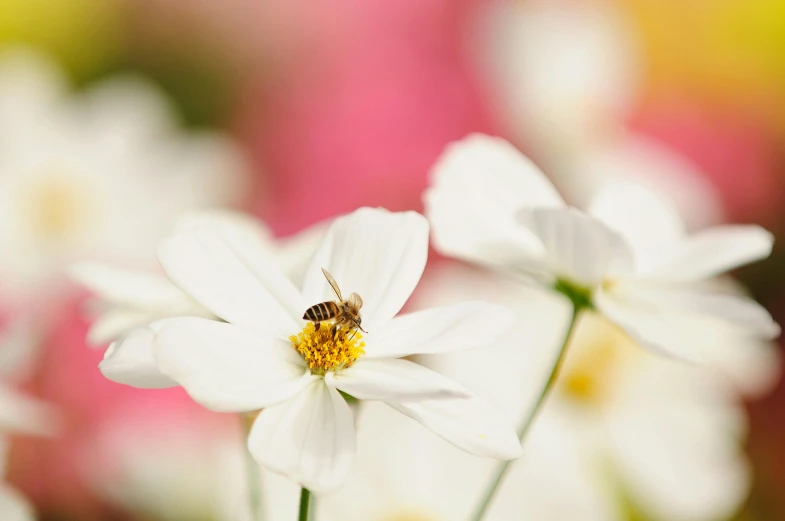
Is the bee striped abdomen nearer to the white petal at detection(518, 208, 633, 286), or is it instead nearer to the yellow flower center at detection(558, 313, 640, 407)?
the white petal at detection(518, 208, 633, 286)

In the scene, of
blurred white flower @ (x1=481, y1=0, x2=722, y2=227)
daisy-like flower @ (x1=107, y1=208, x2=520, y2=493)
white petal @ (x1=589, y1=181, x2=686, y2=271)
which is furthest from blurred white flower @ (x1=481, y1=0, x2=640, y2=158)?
daisy-like flower @ (x1=107, y1=208, x2=520, y2=493)

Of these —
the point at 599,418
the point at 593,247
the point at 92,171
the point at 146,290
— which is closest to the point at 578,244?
the point at 593,247

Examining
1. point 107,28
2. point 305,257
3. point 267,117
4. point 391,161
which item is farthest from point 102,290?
point 107,28

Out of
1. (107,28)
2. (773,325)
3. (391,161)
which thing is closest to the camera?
(773,325)

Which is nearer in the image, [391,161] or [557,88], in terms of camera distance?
[391,161]

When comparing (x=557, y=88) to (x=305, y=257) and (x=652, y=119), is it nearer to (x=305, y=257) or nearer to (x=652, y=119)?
(x=652, y=119)

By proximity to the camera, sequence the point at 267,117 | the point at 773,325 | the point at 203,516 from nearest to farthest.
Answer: the point at 773,325 → the point at 203,516 → the point at 267,117

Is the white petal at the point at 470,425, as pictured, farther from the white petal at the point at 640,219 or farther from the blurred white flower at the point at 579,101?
the blurred white flower at the point at 579,101
